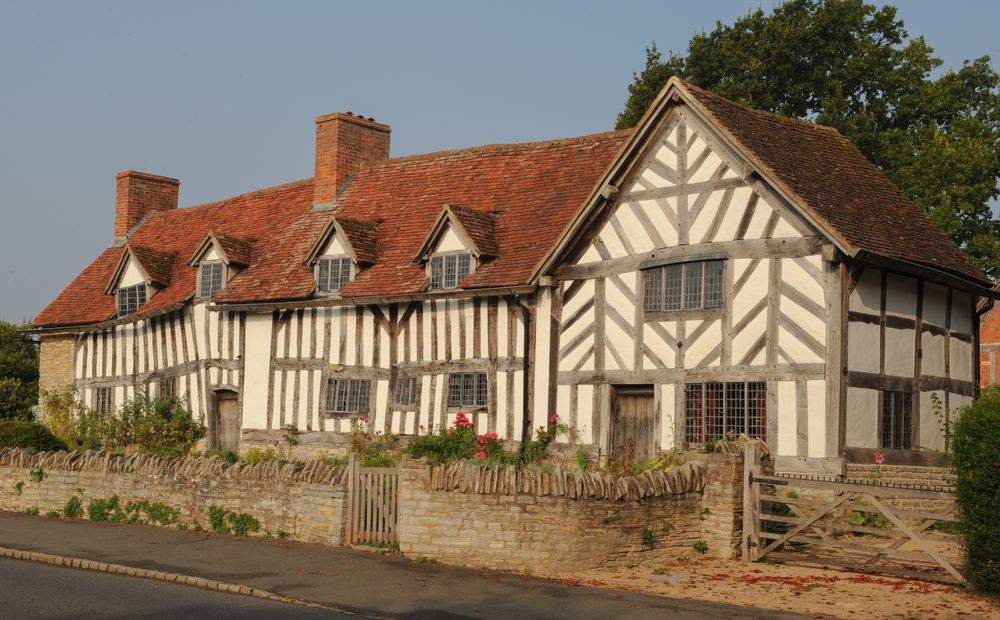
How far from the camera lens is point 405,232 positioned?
26.8 metres

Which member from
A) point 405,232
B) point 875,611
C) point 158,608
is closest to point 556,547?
point 875,611

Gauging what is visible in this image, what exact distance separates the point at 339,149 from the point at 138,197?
10.1 m

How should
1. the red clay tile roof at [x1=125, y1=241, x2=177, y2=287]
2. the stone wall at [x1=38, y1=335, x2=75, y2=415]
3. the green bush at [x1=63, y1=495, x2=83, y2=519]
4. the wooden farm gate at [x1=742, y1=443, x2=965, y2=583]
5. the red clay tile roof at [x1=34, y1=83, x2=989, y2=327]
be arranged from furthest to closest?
the stone wall at [x1=38, y1=335, x2=75, y2=415]
the red clay tile roof at [x1=125, y1=241, x2=177, y2=287]
the green bush at [x1=63, y1=495, x2=83, y2=519]
the red clay tile roof at [x1=34, y1=83, x2=989, y2=327]
the wooden farm gate at [x1=742, y1=443, x2=965, y2=583]

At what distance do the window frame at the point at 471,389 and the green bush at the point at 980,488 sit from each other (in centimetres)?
1148

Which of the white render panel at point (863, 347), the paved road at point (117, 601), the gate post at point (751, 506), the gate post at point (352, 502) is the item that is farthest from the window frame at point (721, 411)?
the paved road at point (117, 601)

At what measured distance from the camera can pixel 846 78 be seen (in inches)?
1528

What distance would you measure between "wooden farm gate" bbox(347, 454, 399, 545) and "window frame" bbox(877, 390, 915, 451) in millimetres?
8189

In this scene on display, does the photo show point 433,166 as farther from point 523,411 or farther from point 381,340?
point 523,411

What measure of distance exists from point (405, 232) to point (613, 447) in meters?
7.66

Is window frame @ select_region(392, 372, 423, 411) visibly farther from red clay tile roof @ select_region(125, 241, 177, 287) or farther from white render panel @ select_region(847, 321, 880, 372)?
red clay tile roof @ select_region(125, 241, 177, 287)

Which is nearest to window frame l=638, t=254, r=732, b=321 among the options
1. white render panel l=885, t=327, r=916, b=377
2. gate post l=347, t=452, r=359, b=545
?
white render panel l=885, t=327, r=916, b=377

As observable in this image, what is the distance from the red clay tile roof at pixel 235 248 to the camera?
29.2 meters

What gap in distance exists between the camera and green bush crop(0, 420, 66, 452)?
25141mm

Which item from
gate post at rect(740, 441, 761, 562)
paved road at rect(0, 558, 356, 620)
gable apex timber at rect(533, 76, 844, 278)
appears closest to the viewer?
paved road at rect(0, 558, 356, 620)
